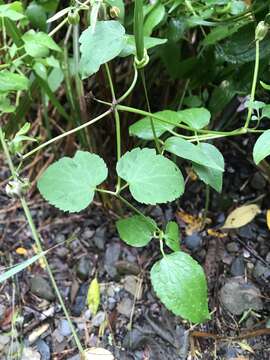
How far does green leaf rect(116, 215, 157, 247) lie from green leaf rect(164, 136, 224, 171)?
104 mm

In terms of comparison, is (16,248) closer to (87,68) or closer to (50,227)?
(50,227)

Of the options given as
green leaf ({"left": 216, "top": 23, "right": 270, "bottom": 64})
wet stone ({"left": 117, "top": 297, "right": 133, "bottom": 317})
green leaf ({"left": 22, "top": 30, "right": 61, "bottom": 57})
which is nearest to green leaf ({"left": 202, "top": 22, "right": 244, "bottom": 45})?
green leaf ({"left": 216, "top": 23, "right": 270, "bottom": 64})

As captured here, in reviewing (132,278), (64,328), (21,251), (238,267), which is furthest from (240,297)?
(21,251)

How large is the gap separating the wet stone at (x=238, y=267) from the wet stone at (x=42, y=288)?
321 mm

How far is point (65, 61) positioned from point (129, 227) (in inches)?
15.1

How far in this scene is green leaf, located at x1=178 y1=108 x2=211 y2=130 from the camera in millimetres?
732

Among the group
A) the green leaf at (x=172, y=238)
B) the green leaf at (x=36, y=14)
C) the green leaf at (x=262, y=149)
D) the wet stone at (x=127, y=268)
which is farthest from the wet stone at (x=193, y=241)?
the green leaf at (x=36, y=14)

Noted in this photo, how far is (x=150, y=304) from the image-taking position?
89 centimetres

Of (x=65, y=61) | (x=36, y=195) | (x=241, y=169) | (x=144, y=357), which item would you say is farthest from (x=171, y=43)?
(x=144, y=357)

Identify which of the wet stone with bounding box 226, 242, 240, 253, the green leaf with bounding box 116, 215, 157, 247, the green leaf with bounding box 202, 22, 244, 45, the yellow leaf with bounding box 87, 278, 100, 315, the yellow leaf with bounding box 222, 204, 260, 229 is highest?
the green leaf with bounding box 202, 22, 244, 45

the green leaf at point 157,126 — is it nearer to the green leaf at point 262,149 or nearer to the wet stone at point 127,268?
the green leaf at point 262,149

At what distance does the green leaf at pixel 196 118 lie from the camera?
732 mm

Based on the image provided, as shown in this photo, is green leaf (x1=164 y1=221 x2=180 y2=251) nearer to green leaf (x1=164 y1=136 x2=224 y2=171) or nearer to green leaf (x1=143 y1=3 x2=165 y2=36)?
green leaf (x1=164 y1=136 x2=224 y2=171)

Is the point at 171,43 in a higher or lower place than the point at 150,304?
higher
